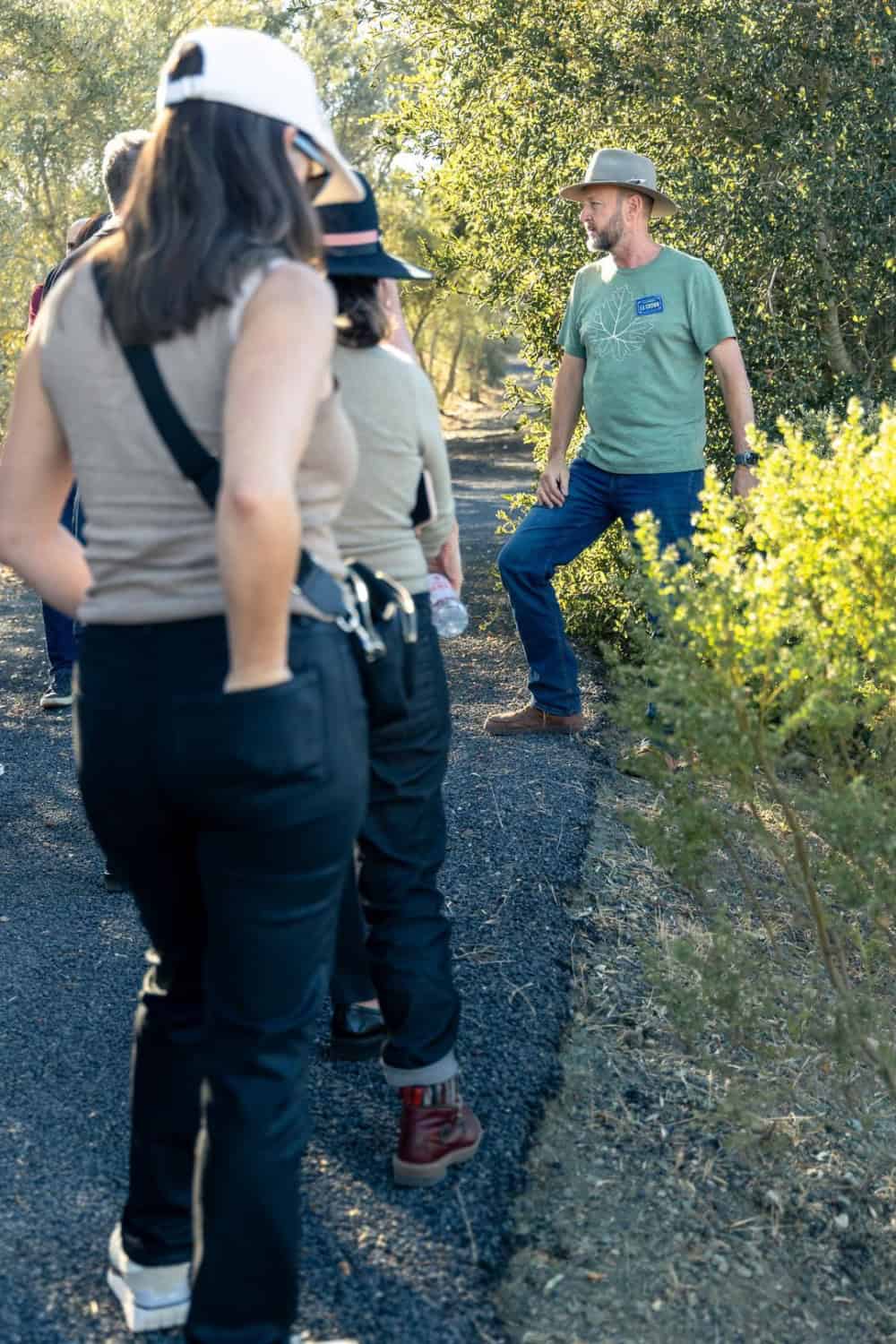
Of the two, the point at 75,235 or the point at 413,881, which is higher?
the point at 75,235

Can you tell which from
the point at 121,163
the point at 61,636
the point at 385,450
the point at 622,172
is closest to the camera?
the point at 385,450

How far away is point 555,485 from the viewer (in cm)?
583

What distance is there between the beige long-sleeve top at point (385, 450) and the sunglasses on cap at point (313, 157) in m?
0.51

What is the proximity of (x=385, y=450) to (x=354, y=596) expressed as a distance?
1.68 feet

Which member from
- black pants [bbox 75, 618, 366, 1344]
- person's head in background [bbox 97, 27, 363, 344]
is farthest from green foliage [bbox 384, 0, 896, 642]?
person's head in background [bbox 97, 27, 363, 344]

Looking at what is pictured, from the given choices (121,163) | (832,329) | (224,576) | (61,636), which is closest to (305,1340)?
(224,576)

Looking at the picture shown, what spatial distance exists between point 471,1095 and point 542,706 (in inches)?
116

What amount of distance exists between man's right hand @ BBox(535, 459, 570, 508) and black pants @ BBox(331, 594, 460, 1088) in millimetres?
2943

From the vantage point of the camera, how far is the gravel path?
2729 mm

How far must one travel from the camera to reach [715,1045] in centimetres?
405

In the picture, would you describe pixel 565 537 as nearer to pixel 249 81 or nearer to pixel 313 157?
pixel 313 157

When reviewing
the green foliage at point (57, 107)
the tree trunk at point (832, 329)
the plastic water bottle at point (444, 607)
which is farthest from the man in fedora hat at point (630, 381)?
the green foliage at point (57, 107)

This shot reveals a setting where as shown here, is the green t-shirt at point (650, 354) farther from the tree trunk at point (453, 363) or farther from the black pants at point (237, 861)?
the tree trunk at point (453, 363)

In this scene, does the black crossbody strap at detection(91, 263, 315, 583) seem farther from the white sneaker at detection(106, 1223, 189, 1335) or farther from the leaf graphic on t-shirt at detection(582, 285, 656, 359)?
the leaf graphic on t-shirt at detection(582, 285, 656, 359)
